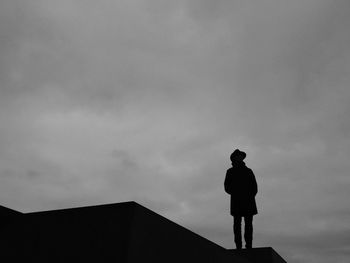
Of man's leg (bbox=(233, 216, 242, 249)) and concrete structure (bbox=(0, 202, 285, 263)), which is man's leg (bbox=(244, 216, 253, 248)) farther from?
concrete structure (bbox=(0, 202, 285, 263))

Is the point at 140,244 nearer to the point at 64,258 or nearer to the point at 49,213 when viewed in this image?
the point at 64,258

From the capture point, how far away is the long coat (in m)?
7.09

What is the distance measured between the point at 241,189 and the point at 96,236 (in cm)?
416

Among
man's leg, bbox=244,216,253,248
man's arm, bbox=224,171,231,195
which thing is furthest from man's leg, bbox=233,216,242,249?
man's arm, bbox=224,171,231,195

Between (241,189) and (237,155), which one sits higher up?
(237,155)

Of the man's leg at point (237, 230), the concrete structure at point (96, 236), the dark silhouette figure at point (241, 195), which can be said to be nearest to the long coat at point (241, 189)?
the dark silhouette figure at point (241, 195)

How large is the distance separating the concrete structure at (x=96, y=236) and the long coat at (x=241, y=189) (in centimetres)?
297

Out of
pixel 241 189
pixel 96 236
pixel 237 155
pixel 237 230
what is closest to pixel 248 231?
pixel 237 230

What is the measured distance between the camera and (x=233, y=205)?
7.17 meters

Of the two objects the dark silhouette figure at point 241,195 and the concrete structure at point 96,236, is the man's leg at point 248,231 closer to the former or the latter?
the dark silhouette figure at point 241,195

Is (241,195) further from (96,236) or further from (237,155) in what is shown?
(96,236)

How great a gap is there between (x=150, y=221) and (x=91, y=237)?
56cm

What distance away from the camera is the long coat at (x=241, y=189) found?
7090mm

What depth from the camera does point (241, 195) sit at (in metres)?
7.13
